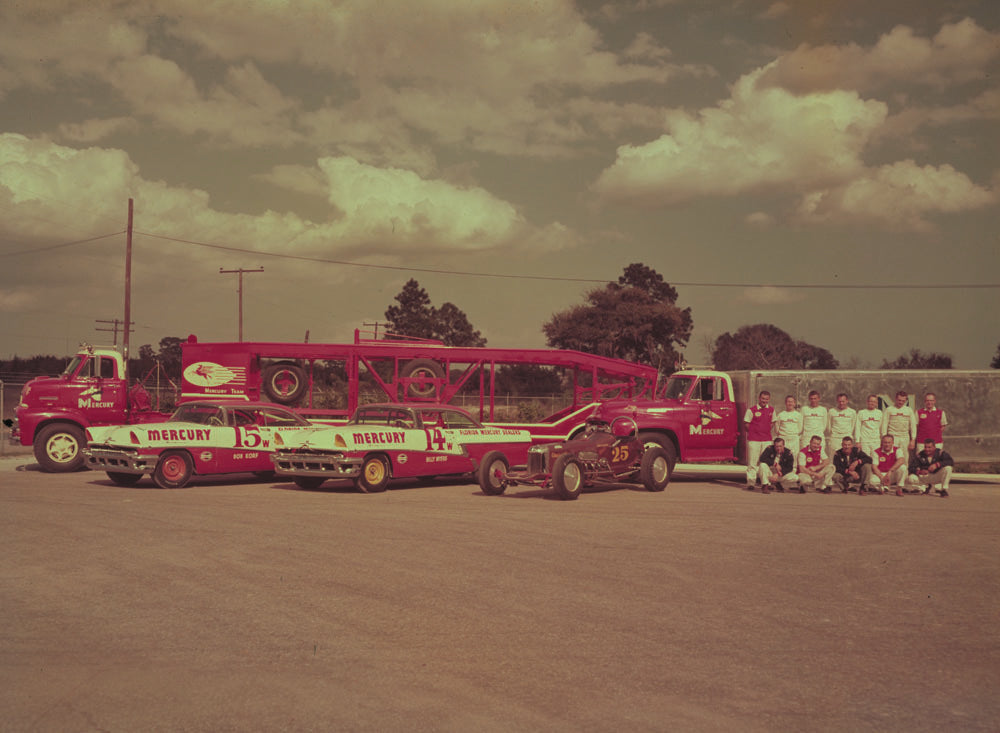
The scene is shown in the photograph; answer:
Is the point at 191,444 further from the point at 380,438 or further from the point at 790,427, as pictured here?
the point at 790,427

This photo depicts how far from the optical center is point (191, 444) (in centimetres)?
1677

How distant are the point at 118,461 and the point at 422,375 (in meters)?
7.47

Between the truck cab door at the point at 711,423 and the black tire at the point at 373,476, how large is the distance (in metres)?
6.15

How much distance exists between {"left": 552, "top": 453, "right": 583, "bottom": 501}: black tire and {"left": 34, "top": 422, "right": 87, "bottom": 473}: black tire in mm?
10757

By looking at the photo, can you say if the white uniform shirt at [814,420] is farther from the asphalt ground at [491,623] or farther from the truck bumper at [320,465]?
the truck bumper at [320,465]

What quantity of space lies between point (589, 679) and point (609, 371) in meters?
17.7

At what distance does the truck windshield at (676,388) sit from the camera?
19.5m

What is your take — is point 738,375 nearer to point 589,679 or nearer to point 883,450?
point 883,450

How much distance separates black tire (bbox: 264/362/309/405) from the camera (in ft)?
72.7

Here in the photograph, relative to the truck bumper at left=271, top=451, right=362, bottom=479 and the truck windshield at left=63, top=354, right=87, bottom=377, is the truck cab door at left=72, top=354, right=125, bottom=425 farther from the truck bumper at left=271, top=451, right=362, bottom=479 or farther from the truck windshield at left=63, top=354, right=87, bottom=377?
the truck bumper at left=271, top=451, right=362, bottom=479

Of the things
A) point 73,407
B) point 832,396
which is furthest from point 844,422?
point 73,407

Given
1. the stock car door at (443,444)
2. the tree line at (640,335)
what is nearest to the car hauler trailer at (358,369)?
the stock car door at (443,444)

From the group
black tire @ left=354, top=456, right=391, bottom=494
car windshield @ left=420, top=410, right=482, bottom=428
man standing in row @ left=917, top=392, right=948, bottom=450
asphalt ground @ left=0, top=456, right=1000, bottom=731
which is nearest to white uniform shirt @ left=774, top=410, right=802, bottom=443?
man standing in row @ left=917, top=392, right=948, bottom=450

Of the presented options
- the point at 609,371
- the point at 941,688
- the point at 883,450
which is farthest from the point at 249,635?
the point at 609,371
